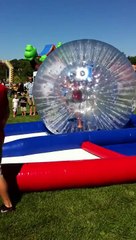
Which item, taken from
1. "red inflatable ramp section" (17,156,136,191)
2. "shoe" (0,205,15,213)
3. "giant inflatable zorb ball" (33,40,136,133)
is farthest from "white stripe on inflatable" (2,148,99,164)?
"shoe" (0,205,15,213)

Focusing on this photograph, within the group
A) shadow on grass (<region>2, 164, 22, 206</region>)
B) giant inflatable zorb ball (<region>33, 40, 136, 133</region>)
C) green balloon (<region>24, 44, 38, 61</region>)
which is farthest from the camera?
green balloon (<region>24, 44, 38, 61</region>)

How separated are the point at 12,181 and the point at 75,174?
74 cm

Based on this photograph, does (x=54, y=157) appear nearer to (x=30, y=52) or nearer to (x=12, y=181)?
(x=12, y=181)

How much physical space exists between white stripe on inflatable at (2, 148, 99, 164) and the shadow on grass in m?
1.34

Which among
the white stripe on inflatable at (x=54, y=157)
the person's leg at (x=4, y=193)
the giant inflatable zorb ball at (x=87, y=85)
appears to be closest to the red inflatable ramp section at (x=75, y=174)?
the person's leg at (x=4, y=193)

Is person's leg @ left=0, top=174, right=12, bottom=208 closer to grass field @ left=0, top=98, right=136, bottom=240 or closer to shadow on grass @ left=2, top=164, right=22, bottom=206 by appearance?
grass field @ left=0, top=98, right=136, bottom=240

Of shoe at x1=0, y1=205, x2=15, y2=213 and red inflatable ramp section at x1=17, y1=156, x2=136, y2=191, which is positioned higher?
red inflatable ramp section at x1=17, y1=156, x2=136, y2=191

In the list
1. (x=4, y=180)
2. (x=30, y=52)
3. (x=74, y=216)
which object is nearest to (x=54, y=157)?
(x=4, y=180)

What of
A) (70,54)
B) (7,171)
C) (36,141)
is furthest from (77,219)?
(70,54)

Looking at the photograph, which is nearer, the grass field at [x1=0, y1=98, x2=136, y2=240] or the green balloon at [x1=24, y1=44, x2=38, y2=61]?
the grass field at [x1=0, y1=98, x2=136, y2=240]

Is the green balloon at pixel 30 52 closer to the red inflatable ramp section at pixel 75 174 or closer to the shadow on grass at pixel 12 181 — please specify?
the red inflatable ramp section at pixel 75 174

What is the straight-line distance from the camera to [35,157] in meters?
5.42

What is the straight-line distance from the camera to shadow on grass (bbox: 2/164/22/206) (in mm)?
3744

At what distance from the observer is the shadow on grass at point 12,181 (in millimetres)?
3744
